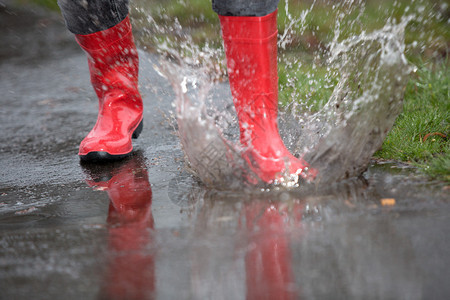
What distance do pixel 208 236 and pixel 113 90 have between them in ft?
4.64

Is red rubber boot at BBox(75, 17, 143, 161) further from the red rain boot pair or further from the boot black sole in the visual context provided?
the red rain boot pair

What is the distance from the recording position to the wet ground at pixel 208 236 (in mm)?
1190

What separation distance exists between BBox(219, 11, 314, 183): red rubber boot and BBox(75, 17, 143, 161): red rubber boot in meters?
0.76

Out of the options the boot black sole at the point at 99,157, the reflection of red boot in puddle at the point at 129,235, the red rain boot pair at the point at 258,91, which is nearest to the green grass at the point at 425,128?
the red rain boot pair at the point at 258,91

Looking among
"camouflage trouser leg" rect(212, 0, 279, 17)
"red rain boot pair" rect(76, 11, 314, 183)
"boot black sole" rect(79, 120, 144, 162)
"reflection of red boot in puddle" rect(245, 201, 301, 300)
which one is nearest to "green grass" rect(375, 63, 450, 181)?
"red rain boot pair" rect(76, 11, 314, 183)

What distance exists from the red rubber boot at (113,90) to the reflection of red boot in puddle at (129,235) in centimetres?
22

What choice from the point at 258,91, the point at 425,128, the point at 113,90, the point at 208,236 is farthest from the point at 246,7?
the point at 425,128

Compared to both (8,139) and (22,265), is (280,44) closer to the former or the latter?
(8,139)

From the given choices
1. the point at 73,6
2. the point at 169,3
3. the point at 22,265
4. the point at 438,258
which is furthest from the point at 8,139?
the point at 169,3

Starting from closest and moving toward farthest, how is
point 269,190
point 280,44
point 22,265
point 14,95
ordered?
point 22,265 → point 269,190 → point 14,95 → point 280,44

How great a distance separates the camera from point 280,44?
4680 millimetres

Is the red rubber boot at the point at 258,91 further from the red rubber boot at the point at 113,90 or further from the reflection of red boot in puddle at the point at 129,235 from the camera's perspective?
the red rubber boot at the point at 113,90

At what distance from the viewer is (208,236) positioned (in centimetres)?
148

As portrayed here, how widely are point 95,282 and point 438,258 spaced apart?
0.83m
